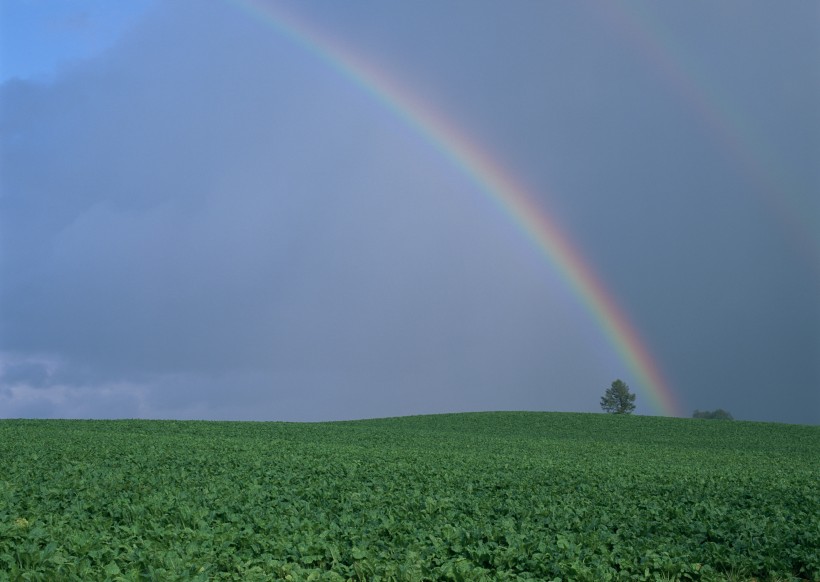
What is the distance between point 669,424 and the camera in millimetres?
69750

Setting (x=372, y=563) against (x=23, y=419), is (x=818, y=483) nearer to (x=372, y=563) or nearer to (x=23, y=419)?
(x=372, y=563)

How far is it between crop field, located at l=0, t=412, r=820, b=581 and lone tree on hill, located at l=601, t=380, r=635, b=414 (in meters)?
81.2

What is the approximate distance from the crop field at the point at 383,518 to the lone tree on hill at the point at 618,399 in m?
81.2

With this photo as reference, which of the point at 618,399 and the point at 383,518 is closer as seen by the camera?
the point at 383,518

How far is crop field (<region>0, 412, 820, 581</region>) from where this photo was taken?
11867 millimetres

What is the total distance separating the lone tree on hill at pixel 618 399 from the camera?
10800cm

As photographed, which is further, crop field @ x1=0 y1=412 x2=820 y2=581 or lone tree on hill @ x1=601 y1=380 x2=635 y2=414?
lone tree on hill @ x1=601 y1=380 x2=635 y2=414

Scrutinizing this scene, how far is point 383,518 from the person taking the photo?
15031mm

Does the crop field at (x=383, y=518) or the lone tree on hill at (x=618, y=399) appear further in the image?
the lone tree on hill at (x=618, y=399)

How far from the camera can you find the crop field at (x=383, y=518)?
1187 centimetres

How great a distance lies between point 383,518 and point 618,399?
99.8m

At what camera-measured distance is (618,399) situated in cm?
10894

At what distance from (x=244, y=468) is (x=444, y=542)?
39.5 feet

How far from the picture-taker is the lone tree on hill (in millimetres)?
108000
